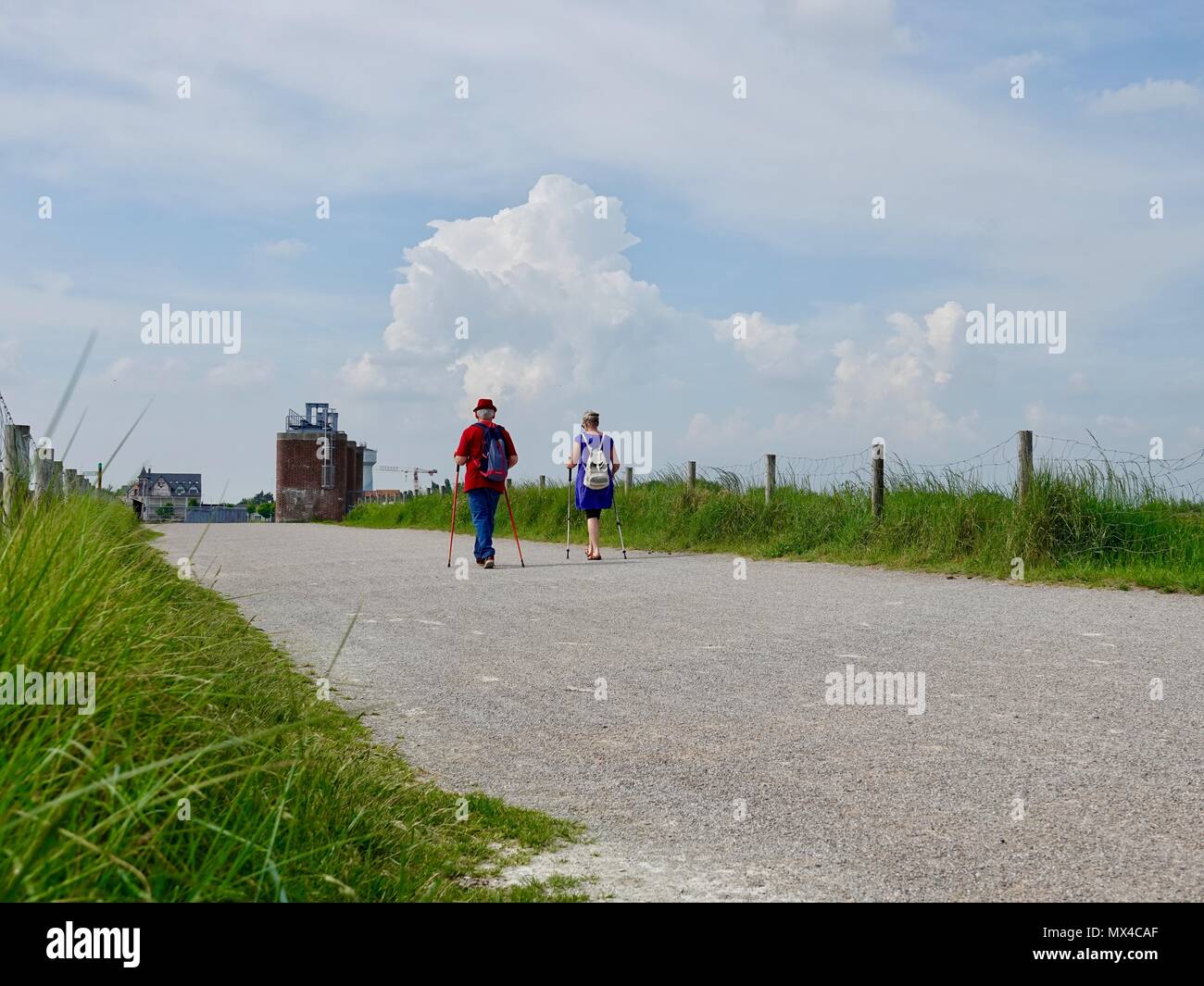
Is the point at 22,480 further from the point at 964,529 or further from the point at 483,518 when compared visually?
the point at 964,529

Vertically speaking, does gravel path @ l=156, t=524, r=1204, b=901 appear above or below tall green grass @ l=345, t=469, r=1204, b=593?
below

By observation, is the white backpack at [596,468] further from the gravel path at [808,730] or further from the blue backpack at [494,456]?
the gravel path at [808,730]


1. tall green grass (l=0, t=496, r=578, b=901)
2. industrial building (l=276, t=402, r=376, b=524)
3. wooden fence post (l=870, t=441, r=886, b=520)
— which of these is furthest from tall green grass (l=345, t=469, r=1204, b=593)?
industrial building (l=276, t=402, r=376, b=524)

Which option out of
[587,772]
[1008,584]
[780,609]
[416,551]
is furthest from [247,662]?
[416,551]

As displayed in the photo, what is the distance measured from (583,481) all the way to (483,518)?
2164 mm

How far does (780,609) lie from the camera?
35.6 ft

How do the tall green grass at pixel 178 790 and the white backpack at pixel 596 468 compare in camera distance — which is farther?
the white backpack at pixel 596 468

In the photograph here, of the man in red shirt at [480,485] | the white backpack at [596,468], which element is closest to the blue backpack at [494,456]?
the man in red shirt at [480,485]

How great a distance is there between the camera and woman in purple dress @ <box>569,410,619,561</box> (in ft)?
56.0

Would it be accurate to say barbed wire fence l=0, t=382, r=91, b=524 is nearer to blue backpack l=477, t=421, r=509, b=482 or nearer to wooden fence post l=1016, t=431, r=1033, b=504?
blue backpack l=477, t=421, r=509, b=482

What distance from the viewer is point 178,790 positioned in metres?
2.93

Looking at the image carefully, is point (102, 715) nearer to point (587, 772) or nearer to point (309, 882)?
point (309, 882)

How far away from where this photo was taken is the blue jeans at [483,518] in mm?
15453
